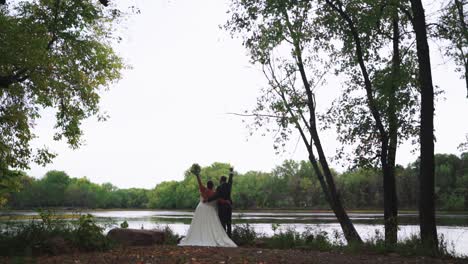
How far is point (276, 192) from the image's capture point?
10844 centimetres

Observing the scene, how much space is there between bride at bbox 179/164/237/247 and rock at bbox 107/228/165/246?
97 centimetres

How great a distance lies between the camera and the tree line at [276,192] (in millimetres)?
85688

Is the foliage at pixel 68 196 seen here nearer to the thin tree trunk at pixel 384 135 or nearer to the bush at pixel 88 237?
the bush at pixel 88 237

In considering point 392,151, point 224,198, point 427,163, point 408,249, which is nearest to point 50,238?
point 224,198

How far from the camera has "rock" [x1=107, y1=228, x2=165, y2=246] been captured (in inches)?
451

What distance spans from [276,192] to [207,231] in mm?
97252

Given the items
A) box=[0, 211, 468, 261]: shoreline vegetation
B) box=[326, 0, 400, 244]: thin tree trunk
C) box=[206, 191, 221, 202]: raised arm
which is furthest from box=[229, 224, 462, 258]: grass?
box=[326, 0, 400, 244]: thin tree trunk

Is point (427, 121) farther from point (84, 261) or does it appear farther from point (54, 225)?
point (54, 225)

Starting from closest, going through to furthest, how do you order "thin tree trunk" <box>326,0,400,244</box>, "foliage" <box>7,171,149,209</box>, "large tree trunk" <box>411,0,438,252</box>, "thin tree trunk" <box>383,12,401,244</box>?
"large tree trunk" <box>411,0,438,252</box> → "thin tree trunk" <box>383,12,401,244</box> → "thin tree trunk" <box>326,0,400,244</box> → "foliage" <box>7,171,149,209</box>

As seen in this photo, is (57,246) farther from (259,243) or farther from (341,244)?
(341,244)

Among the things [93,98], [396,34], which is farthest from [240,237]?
[93,98]

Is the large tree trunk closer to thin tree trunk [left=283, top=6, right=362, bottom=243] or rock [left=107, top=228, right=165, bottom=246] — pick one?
thin tree trunk [left=283, top=6, right=362, bottom=243]

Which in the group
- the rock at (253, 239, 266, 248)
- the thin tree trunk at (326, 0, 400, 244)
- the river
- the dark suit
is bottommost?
the river

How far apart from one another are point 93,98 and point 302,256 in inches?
526
